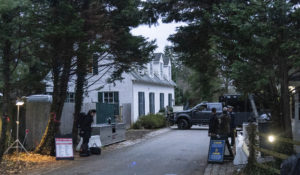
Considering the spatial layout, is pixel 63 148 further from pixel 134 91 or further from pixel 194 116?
pixel 134 91

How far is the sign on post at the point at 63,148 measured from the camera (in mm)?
12197

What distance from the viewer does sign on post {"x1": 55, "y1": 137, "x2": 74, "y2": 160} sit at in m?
12.2


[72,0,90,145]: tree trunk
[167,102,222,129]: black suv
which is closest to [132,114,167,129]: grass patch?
[167,102,222,129]: black suv

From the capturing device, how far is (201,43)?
37.2ft

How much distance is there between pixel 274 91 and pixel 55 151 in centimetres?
773

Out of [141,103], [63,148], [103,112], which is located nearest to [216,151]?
[63,148]

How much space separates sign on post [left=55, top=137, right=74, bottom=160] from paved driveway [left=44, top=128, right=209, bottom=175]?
1.17 feet

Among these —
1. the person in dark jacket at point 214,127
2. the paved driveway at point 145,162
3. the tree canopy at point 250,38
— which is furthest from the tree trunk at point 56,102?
the person in dark jacket at point 214,127

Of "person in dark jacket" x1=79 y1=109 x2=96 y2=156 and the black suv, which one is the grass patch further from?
"person in dark jacket" x1=79 y1=109 x2=96 y2=156

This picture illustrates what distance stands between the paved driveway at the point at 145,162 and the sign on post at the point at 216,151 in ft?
1.10

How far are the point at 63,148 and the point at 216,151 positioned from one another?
5.11 meters

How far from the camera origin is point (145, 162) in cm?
1158

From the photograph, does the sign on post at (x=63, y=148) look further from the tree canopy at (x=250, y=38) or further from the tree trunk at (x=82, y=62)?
the tree canopy at (x=250, y=38)

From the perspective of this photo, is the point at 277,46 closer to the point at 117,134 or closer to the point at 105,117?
the point at 117,134
